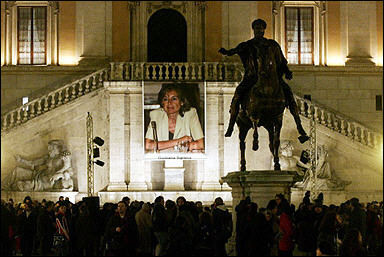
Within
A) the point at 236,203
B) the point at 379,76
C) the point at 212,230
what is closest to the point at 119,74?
the point at 379,76

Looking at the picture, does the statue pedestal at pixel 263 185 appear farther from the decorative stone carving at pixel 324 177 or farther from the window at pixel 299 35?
the window at pixel 299 35

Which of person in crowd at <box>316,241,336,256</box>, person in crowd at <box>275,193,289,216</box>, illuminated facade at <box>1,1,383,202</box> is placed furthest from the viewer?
illuminated facade at <box>1,1,383,202</box>

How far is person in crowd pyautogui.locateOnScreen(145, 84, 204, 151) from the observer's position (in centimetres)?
2977

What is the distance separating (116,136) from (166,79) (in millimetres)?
2645

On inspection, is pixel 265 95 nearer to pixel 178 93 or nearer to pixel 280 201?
pixel 280 201

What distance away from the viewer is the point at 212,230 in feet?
52.3

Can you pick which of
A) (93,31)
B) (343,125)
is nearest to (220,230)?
(343,125)

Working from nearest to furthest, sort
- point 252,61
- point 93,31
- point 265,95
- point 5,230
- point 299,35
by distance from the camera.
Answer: point 5,230, point 265,95, point 252,61, point 93,31, point 299,35

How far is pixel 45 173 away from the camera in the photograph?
29.6 meters

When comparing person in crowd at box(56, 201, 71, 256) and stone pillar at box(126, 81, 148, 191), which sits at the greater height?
stone pillar at box(126, 81, 148, 191)

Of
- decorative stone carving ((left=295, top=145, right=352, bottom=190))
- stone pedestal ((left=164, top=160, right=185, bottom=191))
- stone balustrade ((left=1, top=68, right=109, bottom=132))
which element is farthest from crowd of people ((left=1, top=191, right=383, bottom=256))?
stone balustrade ((left=1, top=68, right=109, bottom=132))

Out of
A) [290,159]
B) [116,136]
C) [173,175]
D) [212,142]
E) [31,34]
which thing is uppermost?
[31,34]

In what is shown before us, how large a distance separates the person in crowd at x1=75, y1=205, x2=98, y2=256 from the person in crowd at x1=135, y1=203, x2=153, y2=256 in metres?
0.97

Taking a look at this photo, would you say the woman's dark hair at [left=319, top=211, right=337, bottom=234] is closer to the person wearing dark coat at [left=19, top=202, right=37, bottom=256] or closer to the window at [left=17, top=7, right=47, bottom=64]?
the person wearing dark coat at [left=19, top=202, right=37, bottom=256]
